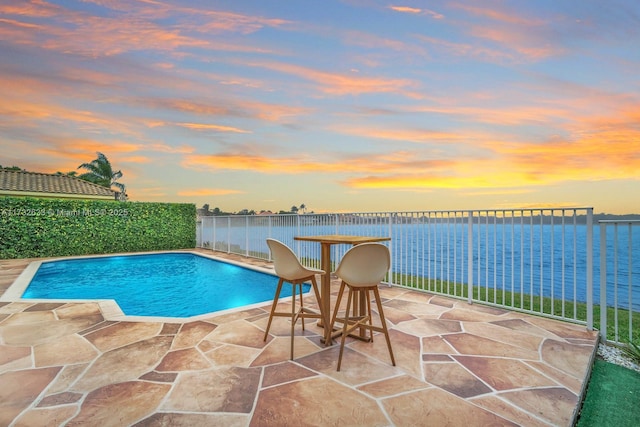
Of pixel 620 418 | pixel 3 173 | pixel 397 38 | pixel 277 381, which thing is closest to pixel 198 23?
pixel 397 38

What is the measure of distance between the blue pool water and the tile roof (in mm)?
7945

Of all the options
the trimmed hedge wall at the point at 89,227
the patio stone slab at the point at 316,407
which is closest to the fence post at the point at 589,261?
the patio stone slab at the point at 316,407

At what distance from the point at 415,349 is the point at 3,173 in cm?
2191

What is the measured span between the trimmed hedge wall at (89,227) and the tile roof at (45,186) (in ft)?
19.8

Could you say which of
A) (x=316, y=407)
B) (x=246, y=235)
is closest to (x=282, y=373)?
(x=316, y=407)

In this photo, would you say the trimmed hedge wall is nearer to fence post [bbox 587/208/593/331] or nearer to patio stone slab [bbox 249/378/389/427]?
patio stone slab [bbox 249/378/389/427]

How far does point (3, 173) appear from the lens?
15.9 meters

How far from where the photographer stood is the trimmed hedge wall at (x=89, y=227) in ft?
30.5

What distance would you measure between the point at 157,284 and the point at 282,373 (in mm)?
5455

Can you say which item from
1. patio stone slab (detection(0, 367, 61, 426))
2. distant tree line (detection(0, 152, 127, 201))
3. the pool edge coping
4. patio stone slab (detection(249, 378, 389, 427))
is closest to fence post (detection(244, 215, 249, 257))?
the pool edge coping

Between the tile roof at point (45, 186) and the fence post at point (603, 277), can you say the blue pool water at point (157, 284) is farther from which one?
the tile roof at point (45, 186)

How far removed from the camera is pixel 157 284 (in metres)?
6.71

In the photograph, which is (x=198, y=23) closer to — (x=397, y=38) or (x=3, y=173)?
(x=397, y=38)

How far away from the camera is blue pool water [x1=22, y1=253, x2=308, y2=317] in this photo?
5.25m
